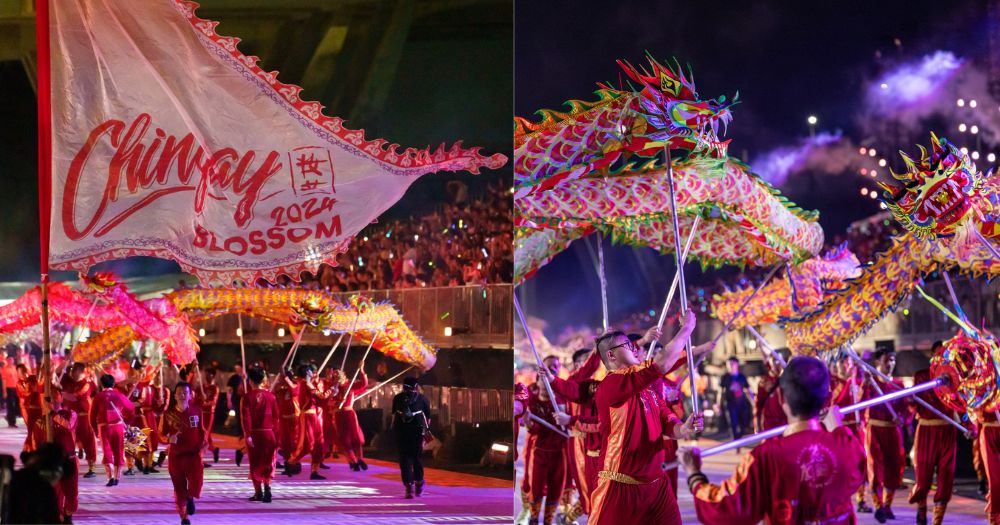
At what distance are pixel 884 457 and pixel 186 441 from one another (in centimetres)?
533

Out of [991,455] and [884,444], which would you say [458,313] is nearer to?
[991,455]

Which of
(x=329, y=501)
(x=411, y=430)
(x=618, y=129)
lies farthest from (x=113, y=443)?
(x=618, y=129)

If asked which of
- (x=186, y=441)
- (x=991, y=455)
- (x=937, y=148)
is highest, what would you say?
(x=937, y=148)

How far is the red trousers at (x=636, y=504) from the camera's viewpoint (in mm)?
4992

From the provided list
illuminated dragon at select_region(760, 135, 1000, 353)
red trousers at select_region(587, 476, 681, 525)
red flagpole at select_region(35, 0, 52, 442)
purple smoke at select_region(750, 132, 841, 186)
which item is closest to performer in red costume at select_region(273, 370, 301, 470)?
red flagpole at select_region(35, 0, 52, 442)

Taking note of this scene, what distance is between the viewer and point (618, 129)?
648cm

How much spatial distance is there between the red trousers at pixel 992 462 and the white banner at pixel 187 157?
4.11 meters

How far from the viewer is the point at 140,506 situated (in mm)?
7895

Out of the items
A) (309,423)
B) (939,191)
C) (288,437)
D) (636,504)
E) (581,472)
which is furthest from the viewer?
(288,437)

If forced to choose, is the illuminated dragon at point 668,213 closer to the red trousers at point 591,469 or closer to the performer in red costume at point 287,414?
the red trousers at point 591,469

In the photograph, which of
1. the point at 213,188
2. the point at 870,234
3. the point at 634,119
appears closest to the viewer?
the point at 213,188

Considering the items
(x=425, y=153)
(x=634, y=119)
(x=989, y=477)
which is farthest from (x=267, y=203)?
(x=989, y=477)

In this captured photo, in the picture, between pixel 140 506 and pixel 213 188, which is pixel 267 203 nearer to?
pixel 213 188

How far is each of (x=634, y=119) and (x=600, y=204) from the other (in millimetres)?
883
